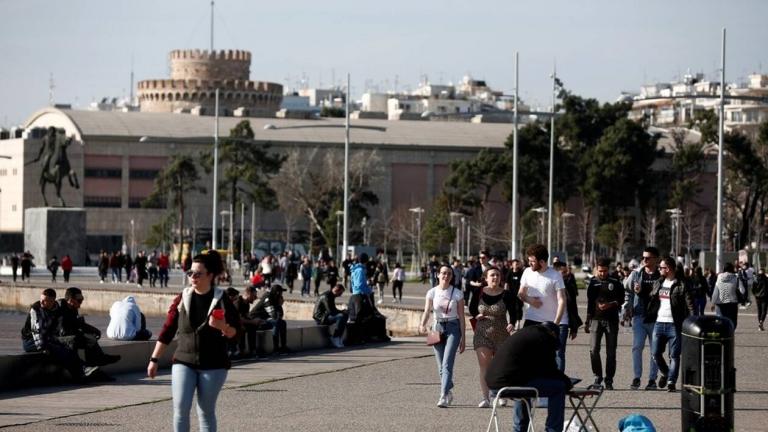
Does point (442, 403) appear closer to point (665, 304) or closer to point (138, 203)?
point (665, 304)

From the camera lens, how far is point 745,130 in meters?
123

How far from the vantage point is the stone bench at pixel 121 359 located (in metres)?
18.9

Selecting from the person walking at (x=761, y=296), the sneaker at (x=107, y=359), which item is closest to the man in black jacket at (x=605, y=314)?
the sneaker at (x=107, y=359)

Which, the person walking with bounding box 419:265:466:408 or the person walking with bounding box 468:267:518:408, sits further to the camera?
the person walking with bounding box 419:265:466:408

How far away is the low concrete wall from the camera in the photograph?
119 feet

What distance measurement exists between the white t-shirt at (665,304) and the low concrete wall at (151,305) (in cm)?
1524

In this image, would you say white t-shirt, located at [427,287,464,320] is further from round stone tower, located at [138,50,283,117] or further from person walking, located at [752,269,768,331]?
round stone tower, located at [138,50,283,117]

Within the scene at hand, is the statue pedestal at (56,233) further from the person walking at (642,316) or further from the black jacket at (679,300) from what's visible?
the black jacket at (679,300)

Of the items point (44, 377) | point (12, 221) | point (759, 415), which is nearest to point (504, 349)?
point (759, 415)

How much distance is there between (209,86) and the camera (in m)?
141

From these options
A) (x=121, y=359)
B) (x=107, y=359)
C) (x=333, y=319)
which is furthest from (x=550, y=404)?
(x=333, y=319)

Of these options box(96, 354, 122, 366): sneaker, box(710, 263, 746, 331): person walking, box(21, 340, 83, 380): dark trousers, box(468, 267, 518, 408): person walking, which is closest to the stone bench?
box(21, 340, 83, 380): dark trousers

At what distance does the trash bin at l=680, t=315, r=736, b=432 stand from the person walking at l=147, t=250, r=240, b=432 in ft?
12.1

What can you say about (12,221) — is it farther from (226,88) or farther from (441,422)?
(441,422)
